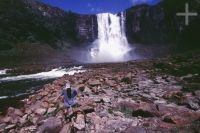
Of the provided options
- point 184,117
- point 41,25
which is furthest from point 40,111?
point 41,25

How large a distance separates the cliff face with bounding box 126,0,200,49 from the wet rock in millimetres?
69605

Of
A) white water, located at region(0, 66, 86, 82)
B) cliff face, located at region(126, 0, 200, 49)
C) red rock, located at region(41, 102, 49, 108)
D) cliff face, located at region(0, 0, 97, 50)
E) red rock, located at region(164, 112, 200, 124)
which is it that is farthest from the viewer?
cliff face, located at region(0, 0, 97, 50)

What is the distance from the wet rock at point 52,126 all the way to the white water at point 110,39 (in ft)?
231

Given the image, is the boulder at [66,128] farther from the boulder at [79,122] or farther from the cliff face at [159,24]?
the cliff face at [159,24]

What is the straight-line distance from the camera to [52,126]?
1245 cm

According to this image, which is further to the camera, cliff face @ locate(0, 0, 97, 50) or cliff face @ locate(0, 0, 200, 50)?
cliff face @ locate(0, 0, 200, 50)

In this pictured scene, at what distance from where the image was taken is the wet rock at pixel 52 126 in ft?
40.5

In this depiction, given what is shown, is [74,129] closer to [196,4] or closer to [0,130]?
[0,130]

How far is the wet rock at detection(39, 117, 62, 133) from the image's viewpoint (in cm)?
1234

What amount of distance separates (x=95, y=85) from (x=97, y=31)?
222ft

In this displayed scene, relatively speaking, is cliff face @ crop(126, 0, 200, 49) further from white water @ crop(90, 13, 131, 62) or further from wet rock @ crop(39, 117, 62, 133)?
wet rock @ crop(39, 117, 62, 133)

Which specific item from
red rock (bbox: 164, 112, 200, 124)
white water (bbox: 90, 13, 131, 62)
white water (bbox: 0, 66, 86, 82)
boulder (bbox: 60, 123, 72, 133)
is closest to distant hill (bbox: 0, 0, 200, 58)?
white water (bbox: 90, 13, 131, 62)

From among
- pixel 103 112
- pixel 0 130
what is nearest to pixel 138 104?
pixel 103 112

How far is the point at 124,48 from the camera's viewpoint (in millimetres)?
86250
